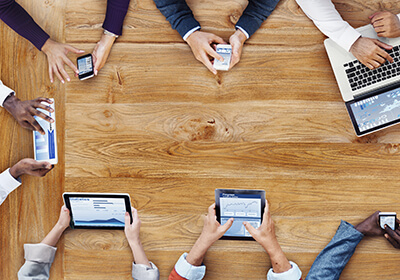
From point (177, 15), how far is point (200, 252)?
1138 millimetres

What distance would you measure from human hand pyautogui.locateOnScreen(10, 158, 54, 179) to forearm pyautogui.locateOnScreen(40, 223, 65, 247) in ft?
0.91

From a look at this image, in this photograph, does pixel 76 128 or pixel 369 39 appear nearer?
pixel 369 39

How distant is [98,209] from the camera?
1550 millimetres

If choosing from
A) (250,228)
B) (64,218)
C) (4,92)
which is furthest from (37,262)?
(250,228)

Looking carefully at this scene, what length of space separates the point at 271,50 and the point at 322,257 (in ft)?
3.41

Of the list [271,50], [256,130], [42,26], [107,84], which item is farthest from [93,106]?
[271,50]

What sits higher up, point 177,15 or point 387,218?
point 177,15

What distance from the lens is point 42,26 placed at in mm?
1608

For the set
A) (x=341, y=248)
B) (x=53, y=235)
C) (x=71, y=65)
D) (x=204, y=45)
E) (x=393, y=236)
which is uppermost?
(x=204, y=45)

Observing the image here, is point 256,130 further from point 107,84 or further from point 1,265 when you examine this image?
point 1,265

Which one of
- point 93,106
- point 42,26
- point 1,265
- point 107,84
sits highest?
point 42,26

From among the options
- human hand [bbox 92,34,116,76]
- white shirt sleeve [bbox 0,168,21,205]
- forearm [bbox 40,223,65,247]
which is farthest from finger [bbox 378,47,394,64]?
white shirt sleeve [bbox 0,168,21,205]

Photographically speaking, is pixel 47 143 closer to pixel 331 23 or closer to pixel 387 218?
pixel 331 23

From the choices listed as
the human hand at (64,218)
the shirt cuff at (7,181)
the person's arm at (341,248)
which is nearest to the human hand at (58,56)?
the shirt cuff at (7,181)
